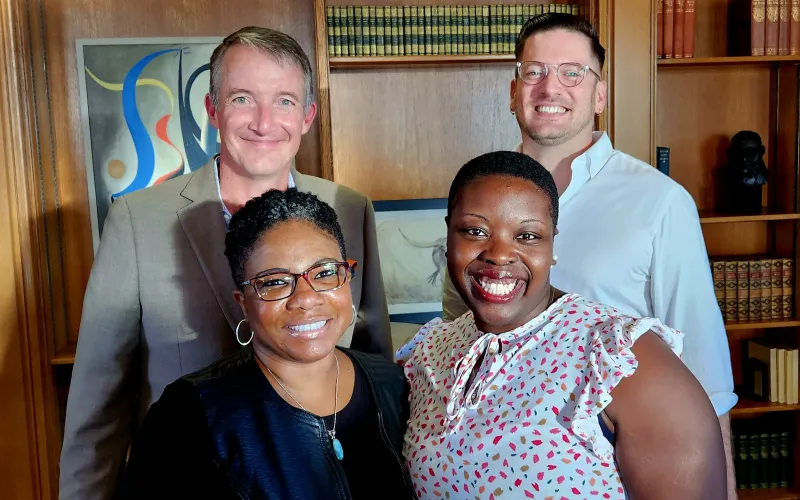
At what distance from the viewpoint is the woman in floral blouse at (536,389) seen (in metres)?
1.18

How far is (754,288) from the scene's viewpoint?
3.50 m

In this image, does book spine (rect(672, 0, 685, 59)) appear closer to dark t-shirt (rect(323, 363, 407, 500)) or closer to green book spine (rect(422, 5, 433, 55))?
green book spine (rect(422, 5, 433, 55))

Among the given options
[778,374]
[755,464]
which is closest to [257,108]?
[778,374]

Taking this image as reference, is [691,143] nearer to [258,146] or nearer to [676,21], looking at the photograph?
[676,21]

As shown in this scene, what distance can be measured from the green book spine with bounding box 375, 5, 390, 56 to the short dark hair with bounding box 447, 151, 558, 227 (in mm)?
1914

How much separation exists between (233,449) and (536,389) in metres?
0.53

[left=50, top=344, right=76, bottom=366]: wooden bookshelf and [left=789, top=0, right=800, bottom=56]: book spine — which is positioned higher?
[left=789, top=0, right=800, bottom=56]: book spine

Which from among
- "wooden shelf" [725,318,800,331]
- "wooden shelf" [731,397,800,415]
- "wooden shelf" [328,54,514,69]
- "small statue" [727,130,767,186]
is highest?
"wooden shelf" [328,54,514,69]

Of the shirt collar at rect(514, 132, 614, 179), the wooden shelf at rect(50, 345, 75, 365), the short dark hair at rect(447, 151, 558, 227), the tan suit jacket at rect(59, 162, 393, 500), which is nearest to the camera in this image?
the short dark hair at rect(447, 151, 558, 227)

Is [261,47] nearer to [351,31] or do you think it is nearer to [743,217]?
[351,31]

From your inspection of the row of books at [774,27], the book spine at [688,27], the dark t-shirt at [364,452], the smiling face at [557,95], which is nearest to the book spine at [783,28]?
the row of books at [774,27]

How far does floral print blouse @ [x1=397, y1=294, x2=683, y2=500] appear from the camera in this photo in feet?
3.98

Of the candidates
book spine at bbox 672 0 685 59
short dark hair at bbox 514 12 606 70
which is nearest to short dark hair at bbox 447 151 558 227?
short dark hair at bbox 514 12 606 70

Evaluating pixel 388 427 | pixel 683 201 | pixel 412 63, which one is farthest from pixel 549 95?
pixel 412 63
